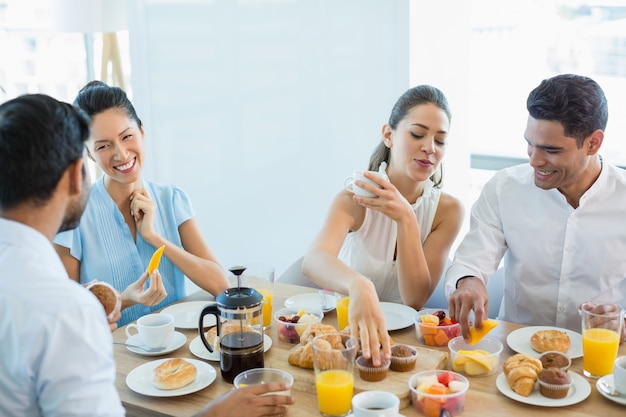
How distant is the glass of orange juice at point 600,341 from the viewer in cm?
163

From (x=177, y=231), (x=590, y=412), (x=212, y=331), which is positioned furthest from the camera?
(x=177, y=231)

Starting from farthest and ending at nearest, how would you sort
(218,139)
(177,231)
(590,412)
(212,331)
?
(218,139) → (177,231) → (212,331) → (590,412)

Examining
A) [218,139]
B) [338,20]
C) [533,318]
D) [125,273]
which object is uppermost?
[338,20]

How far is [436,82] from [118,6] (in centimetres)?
182

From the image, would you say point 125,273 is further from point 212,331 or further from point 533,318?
point 533,318

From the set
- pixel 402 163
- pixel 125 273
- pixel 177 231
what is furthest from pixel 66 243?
pixel 402 163

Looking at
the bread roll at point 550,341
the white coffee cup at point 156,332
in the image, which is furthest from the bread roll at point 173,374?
the bread roll at point 550,341

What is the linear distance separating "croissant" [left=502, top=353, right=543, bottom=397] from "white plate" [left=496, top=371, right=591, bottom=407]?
11 mm

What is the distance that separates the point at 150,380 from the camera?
1.70 m

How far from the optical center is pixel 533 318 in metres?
2.31

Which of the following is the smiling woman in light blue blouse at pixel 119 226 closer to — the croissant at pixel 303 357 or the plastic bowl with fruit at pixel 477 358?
the croissant at pixel 303 357

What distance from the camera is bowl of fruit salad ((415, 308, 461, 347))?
183cm

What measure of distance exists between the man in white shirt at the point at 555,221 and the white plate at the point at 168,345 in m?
0.74

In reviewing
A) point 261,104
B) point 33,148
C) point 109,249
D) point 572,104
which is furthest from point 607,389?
point 261,104
